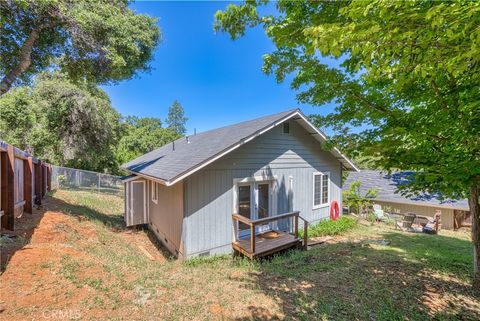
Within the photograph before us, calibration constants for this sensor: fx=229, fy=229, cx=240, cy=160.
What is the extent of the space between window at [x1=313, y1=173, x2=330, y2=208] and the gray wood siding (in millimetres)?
265

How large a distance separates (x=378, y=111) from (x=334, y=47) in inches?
110

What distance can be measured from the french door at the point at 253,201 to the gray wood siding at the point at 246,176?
0.41 metres

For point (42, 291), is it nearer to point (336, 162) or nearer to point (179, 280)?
point (179, 280)

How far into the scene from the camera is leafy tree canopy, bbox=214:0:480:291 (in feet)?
7.29

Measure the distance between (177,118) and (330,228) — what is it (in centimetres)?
5283

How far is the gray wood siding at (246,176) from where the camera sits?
726 centimetres

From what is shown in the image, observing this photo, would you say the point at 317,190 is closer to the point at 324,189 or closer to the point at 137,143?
the point at 324,189

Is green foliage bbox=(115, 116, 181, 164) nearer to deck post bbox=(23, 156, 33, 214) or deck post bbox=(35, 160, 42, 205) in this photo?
deck post bbox=(35, 160, 42, 205)

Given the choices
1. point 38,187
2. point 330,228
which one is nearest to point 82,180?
point 38,187

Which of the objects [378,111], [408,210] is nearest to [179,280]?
[378,111]

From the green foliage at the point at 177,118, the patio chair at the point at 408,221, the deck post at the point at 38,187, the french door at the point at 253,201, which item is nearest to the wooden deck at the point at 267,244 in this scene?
the french door at the point at 253,201

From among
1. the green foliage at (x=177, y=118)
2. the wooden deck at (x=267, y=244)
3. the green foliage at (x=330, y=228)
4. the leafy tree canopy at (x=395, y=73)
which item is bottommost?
the green foliage at (x=330, y=228)

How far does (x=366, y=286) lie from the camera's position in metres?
5.00

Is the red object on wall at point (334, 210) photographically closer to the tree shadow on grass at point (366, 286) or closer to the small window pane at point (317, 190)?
the small window pane at point (317, 190)
